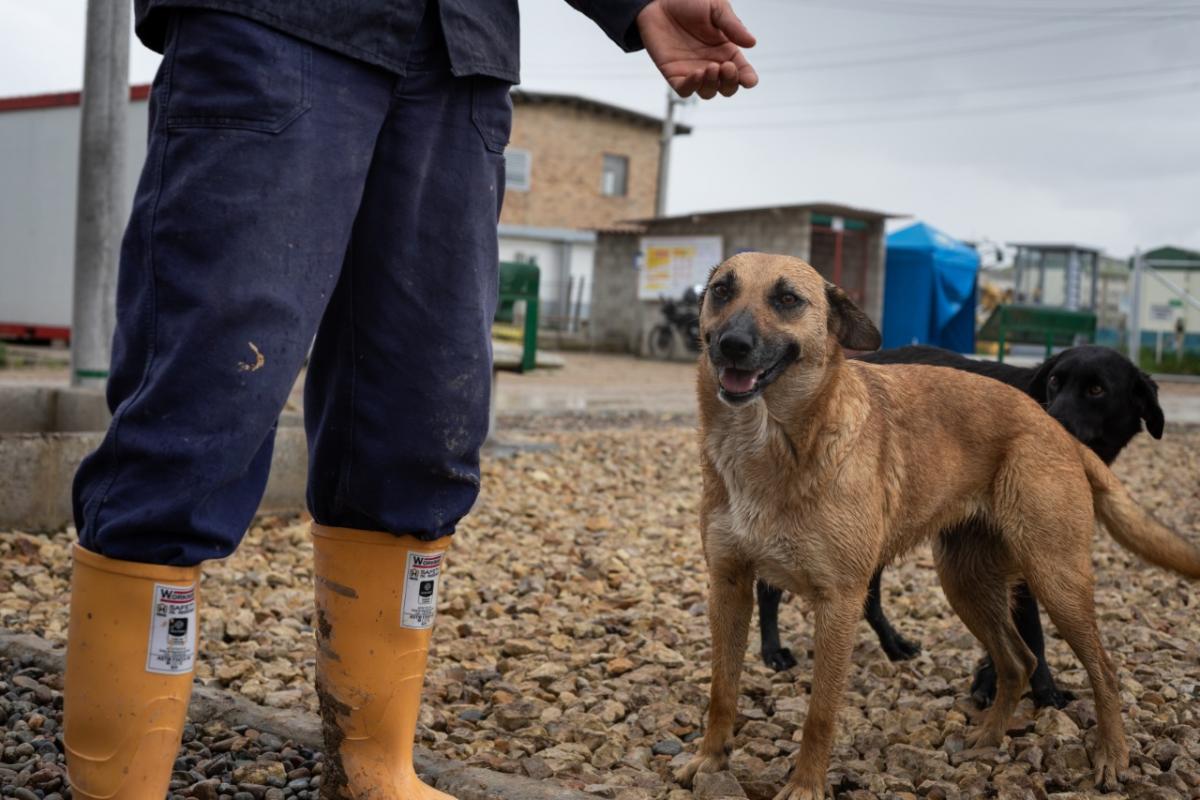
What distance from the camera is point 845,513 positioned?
278cm

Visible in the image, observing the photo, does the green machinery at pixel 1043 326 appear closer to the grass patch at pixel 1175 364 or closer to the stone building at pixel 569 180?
the grass patch at pixel 1175 364

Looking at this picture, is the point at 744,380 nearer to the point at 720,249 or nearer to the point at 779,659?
A: the point at 779,659

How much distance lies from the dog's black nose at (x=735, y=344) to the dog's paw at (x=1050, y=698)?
166cm

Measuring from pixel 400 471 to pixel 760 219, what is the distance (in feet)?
73.3

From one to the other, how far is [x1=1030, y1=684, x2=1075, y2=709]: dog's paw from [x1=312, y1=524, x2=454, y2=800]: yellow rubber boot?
7.18 feet

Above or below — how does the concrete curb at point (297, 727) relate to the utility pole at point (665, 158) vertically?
below

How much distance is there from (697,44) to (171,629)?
1.37m

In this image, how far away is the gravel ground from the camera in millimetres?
2762

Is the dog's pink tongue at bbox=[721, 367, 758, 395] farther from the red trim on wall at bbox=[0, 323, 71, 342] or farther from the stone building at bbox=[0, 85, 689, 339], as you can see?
the stone building at bbox=[0, 85, 689, 339]

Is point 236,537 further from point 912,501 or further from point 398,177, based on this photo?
point 912,501

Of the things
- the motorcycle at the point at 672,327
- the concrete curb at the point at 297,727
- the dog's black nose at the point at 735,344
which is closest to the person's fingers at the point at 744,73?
the dog's black nose at the point at 735,344

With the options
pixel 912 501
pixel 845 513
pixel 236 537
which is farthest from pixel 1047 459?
pixel 236 537

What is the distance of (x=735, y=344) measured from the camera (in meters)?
2.74

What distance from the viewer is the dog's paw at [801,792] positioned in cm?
270
